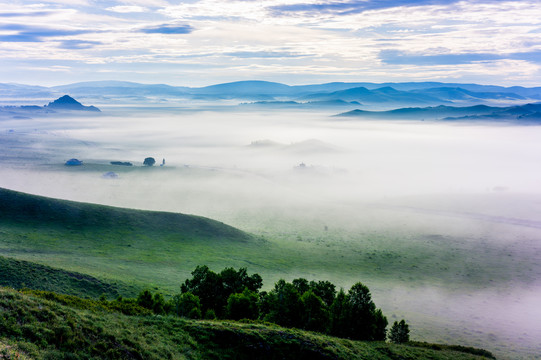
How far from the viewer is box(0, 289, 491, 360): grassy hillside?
21.9m

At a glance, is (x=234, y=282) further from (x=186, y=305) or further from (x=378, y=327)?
(x=378, y=327)

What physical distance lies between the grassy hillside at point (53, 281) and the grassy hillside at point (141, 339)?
21501 millimetres

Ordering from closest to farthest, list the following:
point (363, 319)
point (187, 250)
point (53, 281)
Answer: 1. point (363, 319)
2. point (53, 281)
3. point (187, 250)

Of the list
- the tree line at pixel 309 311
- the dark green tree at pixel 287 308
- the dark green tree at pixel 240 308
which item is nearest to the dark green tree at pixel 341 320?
the tree line at pixel 309 311

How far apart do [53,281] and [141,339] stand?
29786 millimetres

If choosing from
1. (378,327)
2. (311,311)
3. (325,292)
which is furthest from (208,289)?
(378,327)

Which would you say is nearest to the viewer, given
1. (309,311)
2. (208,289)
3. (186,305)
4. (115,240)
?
(186,305)

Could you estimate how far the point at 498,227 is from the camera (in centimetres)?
15250

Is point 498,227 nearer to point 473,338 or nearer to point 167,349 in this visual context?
point 473,338

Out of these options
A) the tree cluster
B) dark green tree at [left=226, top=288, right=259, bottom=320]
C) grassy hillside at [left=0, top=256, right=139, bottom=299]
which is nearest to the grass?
grassy hillside at [left=0, top=256, right=139, bottom=299]

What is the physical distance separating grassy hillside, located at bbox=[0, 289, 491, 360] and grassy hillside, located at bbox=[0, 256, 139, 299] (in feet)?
70.5

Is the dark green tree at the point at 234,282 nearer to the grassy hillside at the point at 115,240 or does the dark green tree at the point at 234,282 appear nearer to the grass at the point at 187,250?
the grass at the point at 187,250

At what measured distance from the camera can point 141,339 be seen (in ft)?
88.3

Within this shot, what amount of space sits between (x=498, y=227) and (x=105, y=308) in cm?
15800
